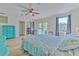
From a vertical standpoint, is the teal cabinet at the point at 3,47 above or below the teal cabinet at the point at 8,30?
below

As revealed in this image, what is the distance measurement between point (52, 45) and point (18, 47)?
0.53 meters

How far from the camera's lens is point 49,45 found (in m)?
2.09

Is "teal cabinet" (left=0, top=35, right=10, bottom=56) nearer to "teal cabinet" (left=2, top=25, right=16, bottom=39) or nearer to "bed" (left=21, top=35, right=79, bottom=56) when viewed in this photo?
"teal cabinet" (left=2, top=25, right=16, bottom=39)

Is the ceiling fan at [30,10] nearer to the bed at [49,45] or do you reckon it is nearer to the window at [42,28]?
the window at [42,28]

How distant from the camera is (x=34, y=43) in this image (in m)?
2.10

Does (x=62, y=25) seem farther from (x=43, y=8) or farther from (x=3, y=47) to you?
(x=3, y=47)

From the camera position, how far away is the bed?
207 cm

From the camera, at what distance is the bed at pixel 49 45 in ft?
6.81

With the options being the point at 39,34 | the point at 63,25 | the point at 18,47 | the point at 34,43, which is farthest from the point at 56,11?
the point at 18,47

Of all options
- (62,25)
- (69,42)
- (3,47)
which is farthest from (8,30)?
(69,42)

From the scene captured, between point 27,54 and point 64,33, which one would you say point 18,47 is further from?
point 64,33

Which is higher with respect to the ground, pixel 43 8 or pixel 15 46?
pixel 43 8

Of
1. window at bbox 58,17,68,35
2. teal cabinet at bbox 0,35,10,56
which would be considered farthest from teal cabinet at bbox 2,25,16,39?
window at bbox 58,17,68,35

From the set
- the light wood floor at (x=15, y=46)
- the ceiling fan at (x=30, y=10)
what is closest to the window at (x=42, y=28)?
the ceiling fan at (x=30, y=10)
